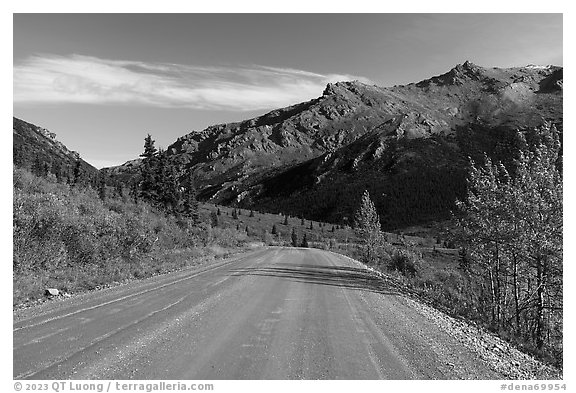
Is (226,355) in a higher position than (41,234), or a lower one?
lower

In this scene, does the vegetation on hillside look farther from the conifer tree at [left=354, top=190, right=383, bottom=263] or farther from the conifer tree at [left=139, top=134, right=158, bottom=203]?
the conifer tree at [left=139, top=134, right=158, bottom=203]

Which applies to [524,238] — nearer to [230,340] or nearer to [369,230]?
[230,340]

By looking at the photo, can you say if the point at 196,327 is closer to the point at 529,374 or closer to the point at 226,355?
the point at 226,355

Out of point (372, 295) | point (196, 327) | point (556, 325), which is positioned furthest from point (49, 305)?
point (556, 325)

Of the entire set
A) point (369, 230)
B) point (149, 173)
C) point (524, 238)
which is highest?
point (149, 173)

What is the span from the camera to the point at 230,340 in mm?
7387

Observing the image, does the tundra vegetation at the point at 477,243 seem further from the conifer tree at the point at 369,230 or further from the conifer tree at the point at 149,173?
the conifer tree at the point at 149,173

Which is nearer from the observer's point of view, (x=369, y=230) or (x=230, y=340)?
(x=230, y=340)

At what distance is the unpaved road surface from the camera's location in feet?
19.5

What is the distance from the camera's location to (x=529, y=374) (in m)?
6.91

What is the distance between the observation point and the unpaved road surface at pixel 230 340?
19.5ft

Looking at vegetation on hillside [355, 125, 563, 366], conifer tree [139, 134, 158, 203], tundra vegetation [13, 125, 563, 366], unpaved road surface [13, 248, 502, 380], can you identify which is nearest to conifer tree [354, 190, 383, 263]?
tundra vegetation [13, 125, 563, 366]

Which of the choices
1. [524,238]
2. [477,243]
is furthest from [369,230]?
[524,238]

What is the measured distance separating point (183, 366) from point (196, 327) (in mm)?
2270
